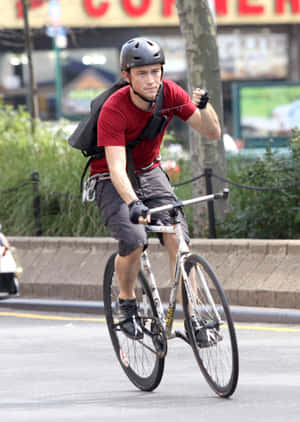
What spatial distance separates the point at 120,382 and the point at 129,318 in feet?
1.55

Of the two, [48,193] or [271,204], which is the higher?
[271,204]

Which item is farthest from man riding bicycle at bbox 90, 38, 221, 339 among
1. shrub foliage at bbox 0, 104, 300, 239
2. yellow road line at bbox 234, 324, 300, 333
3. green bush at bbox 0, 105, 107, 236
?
green bush at bbox 0, 105, 107, 236

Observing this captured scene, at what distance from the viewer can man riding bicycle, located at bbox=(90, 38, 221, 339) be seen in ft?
22.0

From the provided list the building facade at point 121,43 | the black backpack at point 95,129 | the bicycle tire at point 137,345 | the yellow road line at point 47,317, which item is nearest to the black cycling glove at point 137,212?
the black backpack at point 95,129

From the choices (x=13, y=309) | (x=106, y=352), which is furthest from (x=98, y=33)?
(x=106, y=352)

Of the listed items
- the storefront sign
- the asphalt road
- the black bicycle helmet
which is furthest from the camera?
the storefront sign

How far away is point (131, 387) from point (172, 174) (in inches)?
287

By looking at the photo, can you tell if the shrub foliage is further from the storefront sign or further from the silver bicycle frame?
the storefront sign

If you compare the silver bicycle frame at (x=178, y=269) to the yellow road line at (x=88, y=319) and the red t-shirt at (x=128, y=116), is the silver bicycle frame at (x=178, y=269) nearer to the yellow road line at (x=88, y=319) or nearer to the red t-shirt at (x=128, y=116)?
the red t-shirt at (x=128, y=116)

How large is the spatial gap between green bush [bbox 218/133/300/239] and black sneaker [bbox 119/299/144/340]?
4814 millimetres

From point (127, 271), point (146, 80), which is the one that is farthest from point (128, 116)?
point (127, 271)

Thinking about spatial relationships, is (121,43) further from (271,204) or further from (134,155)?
(134,155)

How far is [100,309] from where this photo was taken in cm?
1086

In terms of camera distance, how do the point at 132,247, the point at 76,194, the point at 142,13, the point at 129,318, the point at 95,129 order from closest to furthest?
the point at 132,247, the point at 95,129, the point at 129,318, the point at 76,194, the point at 142,13
